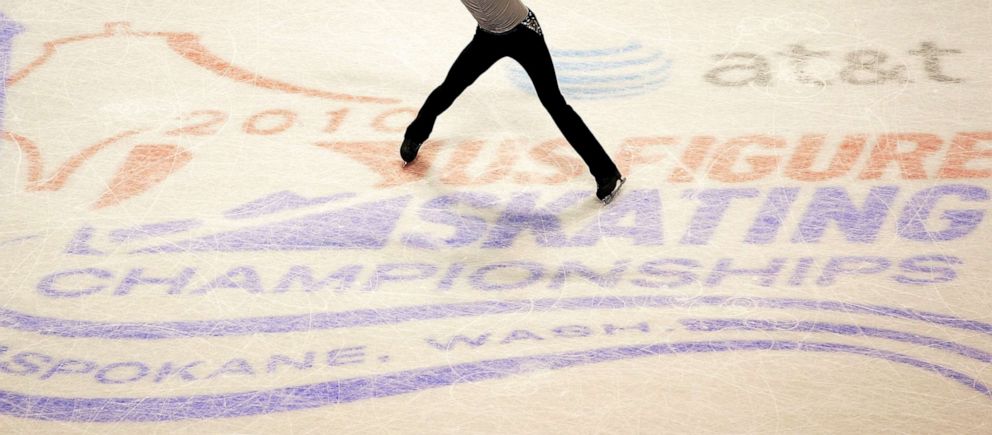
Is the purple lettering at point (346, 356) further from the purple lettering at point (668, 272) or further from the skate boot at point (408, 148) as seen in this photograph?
the skate boot at point (408, 148)

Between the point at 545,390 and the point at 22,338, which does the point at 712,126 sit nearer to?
the point at 545,390

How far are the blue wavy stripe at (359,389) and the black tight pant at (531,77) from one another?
92 cm

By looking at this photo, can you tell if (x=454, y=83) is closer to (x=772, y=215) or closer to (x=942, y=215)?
(x=772, y=215)

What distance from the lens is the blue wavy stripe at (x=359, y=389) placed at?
2.92m

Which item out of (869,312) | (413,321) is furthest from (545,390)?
(869,312)

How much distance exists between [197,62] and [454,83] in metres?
1.71

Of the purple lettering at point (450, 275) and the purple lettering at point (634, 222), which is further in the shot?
the purple lettering at point (634, 222)

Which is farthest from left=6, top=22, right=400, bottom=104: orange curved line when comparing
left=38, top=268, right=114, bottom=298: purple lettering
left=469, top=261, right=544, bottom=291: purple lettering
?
left=38, top=268, right=114, bottom=298: purple lettering

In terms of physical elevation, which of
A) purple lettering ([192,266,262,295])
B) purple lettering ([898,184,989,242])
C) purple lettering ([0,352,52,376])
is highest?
purple lettering ([898,184,989,242])

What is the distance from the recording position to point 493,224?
3.74 metres

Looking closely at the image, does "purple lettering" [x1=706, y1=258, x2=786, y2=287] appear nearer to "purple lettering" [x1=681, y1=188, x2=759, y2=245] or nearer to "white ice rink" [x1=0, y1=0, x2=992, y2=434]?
"white ice rink" [x1=0, y1=0, x2=992, y2=434]

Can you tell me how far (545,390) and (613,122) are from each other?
66.9 inches

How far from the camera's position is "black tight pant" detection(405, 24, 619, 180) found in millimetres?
3520

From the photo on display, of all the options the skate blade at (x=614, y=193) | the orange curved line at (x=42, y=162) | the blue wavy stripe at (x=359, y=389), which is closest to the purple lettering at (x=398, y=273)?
the blue wavy stripe at (x=359, y=389)
